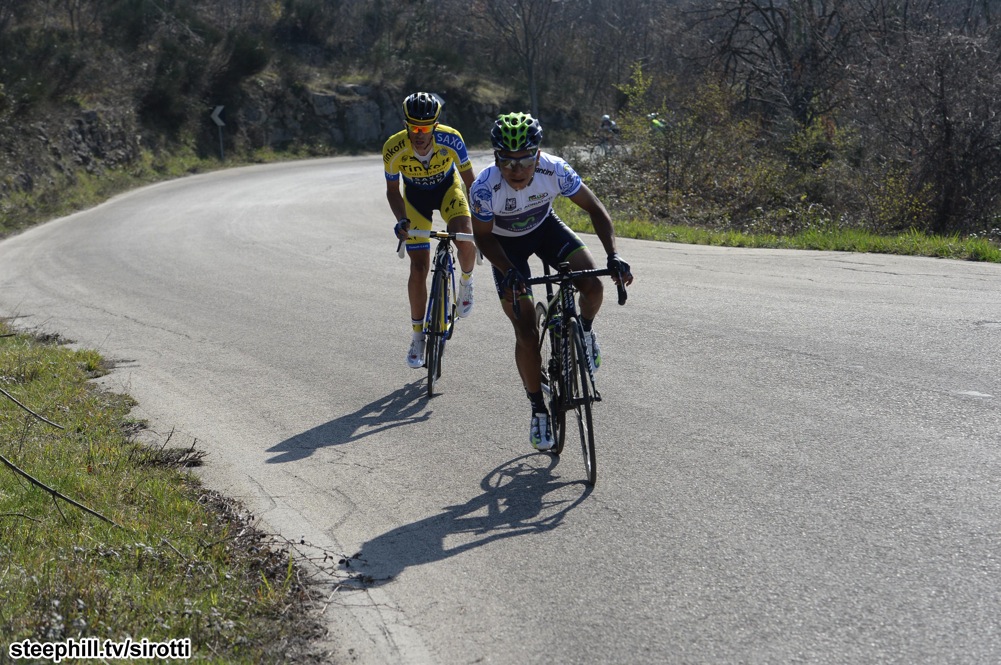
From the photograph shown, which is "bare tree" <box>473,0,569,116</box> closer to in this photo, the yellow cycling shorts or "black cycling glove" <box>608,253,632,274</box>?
the yellow cycling shorts

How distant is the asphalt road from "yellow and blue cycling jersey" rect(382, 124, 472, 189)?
1.61 m

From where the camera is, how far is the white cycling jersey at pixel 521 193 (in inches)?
232

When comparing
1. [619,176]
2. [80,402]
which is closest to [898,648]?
[80,402]

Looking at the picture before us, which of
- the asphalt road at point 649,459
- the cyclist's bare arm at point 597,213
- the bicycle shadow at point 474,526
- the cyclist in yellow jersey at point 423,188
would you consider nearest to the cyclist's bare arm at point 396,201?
the cyclist in yellow jersey at point 423,188

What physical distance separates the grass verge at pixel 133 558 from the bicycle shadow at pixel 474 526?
395mm

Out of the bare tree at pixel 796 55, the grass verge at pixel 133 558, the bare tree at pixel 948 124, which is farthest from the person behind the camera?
the bare tree at pixel 796 55

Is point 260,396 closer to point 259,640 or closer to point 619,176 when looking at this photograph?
point 259,640

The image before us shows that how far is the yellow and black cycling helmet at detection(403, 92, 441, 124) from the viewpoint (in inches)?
296

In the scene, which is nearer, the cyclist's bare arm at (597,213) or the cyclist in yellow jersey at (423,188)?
the cyclist's bare arm at (597,213)

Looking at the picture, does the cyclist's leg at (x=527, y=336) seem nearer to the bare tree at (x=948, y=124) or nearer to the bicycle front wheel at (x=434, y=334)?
the bicycle front wheel at (x=434, y=334)

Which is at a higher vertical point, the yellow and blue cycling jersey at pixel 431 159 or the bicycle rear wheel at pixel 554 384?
the yellow and blue cycling jersey at pixel 431 159

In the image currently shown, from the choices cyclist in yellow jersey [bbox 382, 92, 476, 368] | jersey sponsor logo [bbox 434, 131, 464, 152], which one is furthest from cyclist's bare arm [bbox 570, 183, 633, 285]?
jersey sponsor logo [bbox 434, 131, 464, 152]

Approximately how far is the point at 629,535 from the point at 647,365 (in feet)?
10.4

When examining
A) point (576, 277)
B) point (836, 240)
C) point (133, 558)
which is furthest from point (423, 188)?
point (836, 240)
